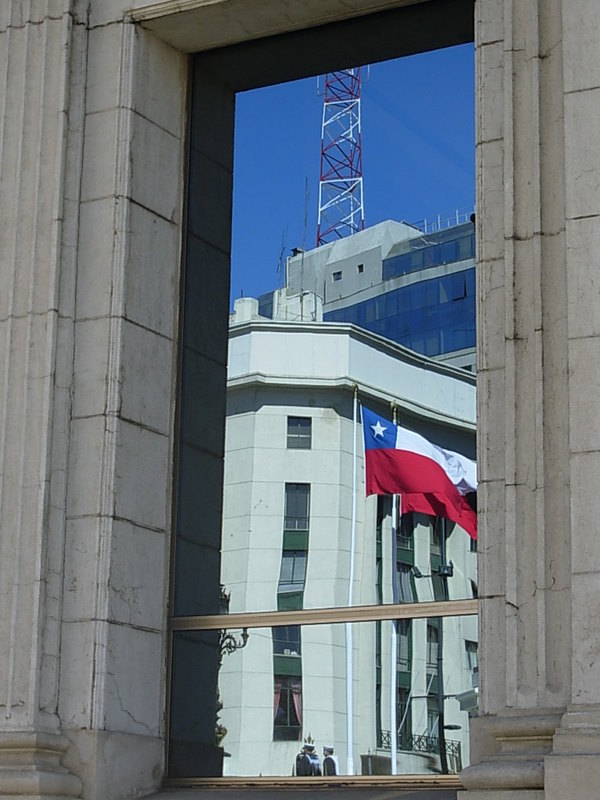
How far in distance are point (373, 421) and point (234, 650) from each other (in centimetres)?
213

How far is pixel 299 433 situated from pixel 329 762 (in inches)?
104

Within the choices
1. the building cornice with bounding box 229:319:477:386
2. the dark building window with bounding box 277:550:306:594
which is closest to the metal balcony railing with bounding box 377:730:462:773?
the dark building window with bounding box 277:550:306:594

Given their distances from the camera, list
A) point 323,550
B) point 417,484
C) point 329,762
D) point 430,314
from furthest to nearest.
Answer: point 430,314 < point 323,550 < point 417,484 < point 329,762

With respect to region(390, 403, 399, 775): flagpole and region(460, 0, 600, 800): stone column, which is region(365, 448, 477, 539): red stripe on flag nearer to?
region(390, 403, 399, 775): flagpole

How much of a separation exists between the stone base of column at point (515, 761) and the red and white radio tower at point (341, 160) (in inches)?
190

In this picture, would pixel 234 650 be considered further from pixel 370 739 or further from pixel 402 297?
pixel 402 297

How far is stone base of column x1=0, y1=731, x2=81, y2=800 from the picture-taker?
1205cm

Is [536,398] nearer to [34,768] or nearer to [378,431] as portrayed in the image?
[378,431]

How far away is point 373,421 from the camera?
13094 millimetres

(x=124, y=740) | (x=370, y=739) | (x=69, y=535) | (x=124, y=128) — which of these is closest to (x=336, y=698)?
(x=370, y=739)

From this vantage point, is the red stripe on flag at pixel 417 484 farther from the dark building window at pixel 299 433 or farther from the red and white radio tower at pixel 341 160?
the red and white radio tower at pixel 341 160

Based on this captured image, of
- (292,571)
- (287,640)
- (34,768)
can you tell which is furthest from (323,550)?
(34,768)

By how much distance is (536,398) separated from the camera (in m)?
11.1

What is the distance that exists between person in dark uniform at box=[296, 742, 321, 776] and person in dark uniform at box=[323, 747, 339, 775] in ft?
0.18
